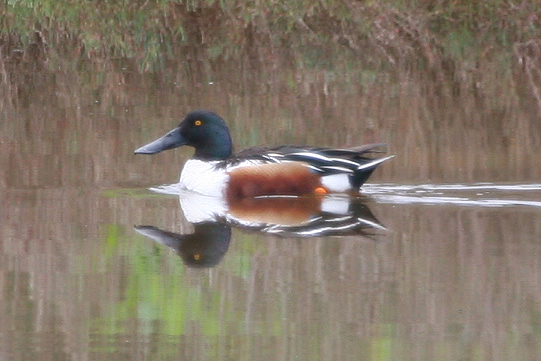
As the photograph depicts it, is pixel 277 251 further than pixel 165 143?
No

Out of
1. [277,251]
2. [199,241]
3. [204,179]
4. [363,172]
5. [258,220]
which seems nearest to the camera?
[277,251]

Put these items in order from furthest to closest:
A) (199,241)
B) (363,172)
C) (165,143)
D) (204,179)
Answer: (165,143), (204,179), (363,172), (199,241)

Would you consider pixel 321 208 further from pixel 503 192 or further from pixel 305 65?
pixel 305 65

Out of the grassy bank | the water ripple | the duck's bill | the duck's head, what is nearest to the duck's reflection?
the water ripple

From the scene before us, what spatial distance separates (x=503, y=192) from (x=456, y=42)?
7.08m

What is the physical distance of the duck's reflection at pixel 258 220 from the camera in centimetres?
677

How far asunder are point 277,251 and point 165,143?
3028 millimetres

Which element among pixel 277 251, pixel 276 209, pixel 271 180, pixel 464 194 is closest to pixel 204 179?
pixel 271 180

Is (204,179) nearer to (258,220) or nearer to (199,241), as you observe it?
(258,220)

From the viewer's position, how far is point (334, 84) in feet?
41.9

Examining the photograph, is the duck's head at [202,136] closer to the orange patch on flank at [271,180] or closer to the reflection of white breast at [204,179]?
the reflection of white breast at [204,179]

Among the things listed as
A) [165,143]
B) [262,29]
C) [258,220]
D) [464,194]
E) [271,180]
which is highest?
[262,29]

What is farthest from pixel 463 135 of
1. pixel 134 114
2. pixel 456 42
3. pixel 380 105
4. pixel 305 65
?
pixel 456 42

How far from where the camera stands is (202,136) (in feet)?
30.8
